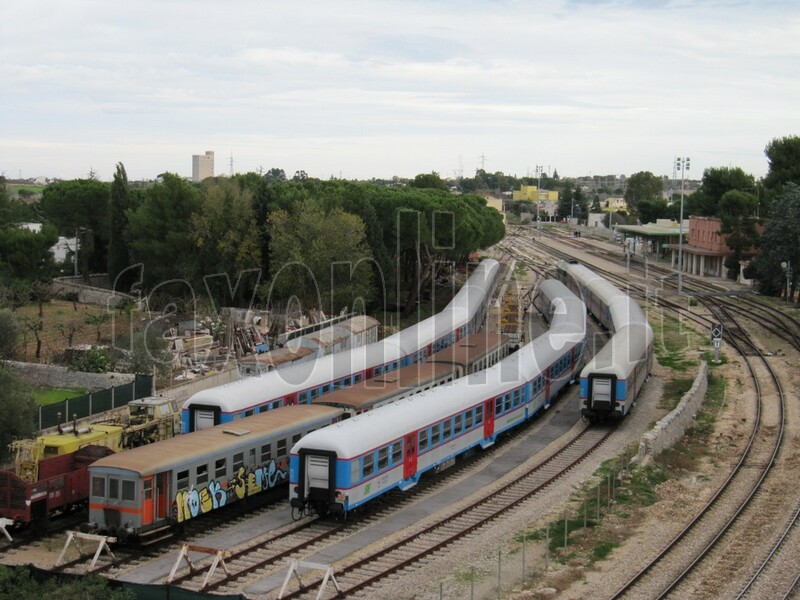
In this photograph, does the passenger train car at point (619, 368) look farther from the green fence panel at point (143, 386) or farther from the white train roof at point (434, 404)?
the green fence panel at point (143, 386)

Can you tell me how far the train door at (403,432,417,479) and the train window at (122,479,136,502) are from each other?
7416 millimetres

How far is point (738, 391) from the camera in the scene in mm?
41469

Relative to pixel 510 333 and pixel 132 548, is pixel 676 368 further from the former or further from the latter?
pixel 132 548

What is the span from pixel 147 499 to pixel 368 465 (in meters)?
5.46

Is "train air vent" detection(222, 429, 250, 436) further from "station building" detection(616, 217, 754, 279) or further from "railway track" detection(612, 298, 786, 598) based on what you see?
"station building" detection(616, 217, 754, 279)

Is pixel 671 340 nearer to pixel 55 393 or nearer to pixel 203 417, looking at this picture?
pixel 55 393

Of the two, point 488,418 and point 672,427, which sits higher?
point 488,418

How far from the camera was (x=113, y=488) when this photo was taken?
70.2ft

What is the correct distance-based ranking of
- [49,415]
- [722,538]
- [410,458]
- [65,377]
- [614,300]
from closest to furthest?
[722,538], [410,458], [49,415], [65,377], [614,300]

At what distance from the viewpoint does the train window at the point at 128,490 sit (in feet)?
69.4

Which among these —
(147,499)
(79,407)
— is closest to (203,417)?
(147,499)

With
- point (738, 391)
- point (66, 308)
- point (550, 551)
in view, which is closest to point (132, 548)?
point (550, 551)

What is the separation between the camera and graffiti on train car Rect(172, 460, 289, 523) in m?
22.3

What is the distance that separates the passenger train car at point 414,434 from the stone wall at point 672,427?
15.5 ft
